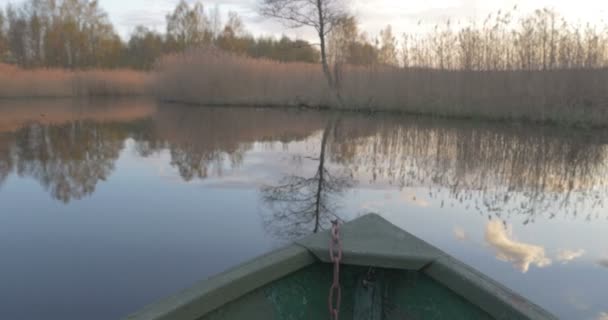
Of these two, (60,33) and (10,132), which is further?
(60,33)

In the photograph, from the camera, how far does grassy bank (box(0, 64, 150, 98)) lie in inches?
800

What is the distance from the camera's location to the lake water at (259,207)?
2393 millimetres

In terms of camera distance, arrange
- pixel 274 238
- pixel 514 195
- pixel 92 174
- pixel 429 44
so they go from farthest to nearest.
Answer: pixel 429 44 < pixel 92 174 < pixel 514 195 < pixel 274 238

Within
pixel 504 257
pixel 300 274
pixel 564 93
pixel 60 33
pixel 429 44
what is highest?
pixel 60 33

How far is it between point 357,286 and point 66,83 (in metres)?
23.8

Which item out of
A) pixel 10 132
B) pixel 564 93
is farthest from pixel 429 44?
pixel 10 132

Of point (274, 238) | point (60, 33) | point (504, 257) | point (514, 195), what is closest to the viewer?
point (504, 257)

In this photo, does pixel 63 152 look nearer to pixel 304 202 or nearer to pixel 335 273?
pixel 304 202

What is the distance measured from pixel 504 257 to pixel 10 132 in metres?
9.18

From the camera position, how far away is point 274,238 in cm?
310

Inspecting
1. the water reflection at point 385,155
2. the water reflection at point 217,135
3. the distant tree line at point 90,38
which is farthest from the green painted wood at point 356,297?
the distant tree line at point 90,38

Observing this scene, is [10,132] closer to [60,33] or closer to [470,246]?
[470,246]

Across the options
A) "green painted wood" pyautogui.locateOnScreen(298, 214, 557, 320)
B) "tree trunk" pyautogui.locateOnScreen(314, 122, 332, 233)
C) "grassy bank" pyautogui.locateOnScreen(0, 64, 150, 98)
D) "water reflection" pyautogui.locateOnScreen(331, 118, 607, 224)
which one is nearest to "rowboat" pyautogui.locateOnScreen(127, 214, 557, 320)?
"green painted wood" pyautogui.locateOnScreen(298, 214, 557, 320)

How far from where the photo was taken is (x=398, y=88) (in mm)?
11570
